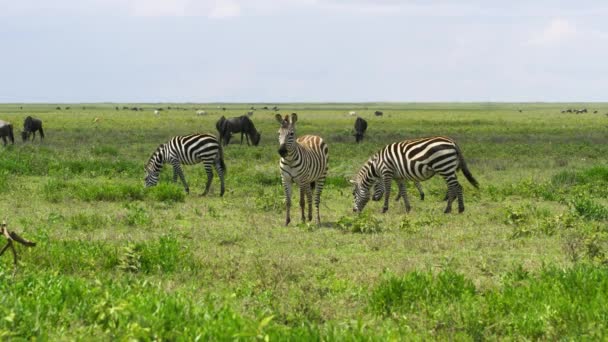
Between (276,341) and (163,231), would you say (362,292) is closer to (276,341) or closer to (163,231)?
(276,341)

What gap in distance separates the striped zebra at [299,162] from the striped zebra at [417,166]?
1.50 metres

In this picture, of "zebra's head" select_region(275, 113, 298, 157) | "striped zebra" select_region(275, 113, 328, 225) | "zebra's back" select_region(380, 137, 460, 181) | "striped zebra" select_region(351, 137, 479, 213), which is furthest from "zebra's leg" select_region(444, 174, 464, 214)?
"zebra's head" select_region(275, 113, 298, 157)

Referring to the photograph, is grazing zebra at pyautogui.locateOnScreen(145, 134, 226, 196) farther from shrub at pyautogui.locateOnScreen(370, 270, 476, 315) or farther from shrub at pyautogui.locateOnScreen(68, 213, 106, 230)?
shrub at pyautogui.locateOnScreen(370, 270, 476, 315)

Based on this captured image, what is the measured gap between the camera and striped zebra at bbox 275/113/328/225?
12.3 metres

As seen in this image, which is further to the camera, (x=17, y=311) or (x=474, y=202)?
(x=474, y=202)

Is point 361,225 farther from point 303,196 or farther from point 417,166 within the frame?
point 417,166

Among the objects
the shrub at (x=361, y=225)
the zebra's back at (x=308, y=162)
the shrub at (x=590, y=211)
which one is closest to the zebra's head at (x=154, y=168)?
the zebra's back at (x=308, y=162)

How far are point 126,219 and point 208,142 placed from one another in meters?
6.34

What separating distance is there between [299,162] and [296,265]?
4204mm

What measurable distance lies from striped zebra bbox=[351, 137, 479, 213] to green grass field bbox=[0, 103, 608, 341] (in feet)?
1.63

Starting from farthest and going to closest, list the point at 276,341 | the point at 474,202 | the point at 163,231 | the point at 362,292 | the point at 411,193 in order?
the point at 411,193 → the point at 474,202 → the point at 163,231 → the point at 362,292 → the point at 276,341

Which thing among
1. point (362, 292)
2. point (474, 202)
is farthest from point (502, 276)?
point (474, 202)

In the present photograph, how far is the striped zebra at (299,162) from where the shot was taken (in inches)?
483

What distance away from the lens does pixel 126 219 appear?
12.5 meters
